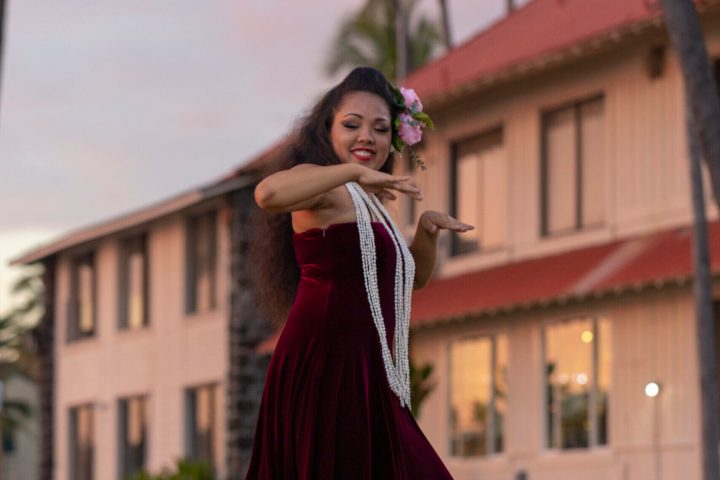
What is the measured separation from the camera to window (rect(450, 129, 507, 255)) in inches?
987

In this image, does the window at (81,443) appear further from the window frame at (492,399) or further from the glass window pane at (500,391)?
the glass window pane at (500,391)

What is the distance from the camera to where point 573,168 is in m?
23.5

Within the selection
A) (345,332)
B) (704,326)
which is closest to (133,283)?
(704,326)

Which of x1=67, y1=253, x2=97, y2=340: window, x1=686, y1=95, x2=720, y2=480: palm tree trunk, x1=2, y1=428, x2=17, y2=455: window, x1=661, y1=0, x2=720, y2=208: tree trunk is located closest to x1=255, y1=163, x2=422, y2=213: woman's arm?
x1=661, y1=0, x2=720, y2=208: tree trunk

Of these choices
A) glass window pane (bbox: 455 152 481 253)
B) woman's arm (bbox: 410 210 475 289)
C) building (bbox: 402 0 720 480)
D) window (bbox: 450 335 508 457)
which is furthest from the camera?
glass window pane (bbox: 455 152 481 253)

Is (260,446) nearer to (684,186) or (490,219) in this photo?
(684,186)

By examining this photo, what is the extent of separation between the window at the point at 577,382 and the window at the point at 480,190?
1.93m

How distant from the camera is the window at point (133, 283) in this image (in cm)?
3478

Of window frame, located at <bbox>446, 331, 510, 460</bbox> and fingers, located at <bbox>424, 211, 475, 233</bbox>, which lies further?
window frame, located at <bbox>446, 331, 510, 460</bbox>

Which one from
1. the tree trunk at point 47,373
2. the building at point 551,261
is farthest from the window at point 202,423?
the tree trunk at point 47,373

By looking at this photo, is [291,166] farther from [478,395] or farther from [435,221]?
[478,395]

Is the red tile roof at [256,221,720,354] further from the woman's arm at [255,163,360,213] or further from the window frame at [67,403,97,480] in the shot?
the window frame at [67,403,97,480]

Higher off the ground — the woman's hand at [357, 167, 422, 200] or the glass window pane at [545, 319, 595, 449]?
the glass window pane at [545, 319, 595, 449]

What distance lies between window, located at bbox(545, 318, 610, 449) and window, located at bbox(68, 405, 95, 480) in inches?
597
